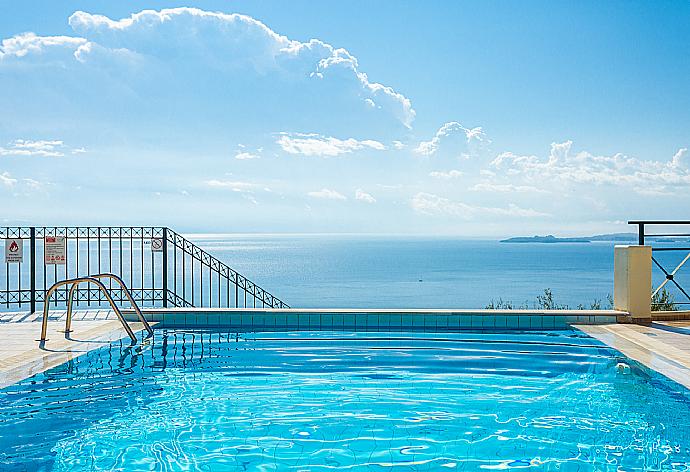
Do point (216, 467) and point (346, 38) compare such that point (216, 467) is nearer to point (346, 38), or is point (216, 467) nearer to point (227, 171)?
point (346, 38)

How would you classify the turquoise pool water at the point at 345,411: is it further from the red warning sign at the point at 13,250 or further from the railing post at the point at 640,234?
the red warning sign at the point at 13,250

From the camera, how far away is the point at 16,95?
62.1 ft

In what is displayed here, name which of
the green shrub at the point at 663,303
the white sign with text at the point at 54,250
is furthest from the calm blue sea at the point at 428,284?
the white sign with text at the point at 54,250

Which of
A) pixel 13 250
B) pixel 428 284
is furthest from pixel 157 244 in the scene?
pixel 428 284

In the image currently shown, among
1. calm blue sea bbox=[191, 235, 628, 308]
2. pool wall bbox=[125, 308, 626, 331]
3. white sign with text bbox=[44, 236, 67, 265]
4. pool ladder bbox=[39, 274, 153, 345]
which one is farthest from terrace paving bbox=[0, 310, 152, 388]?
calm blue sea bbox=[191, 235, 628, 308]

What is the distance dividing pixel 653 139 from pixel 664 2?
6.36 meters

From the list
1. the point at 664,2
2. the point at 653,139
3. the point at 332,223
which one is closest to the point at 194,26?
the point at 664,2

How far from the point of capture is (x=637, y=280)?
8.90 metres

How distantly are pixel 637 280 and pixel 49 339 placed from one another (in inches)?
282

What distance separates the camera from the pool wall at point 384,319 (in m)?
9.26

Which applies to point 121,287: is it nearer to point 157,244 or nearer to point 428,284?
point 157,244

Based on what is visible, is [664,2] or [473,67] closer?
[664,2]

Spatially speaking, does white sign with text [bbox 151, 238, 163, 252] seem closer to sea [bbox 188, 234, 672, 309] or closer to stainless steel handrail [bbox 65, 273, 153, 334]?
stainless steel handrail [bbox 65, 273, 153, 334]

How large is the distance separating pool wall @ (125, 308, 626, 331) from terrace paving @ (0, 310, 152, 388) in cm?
63
